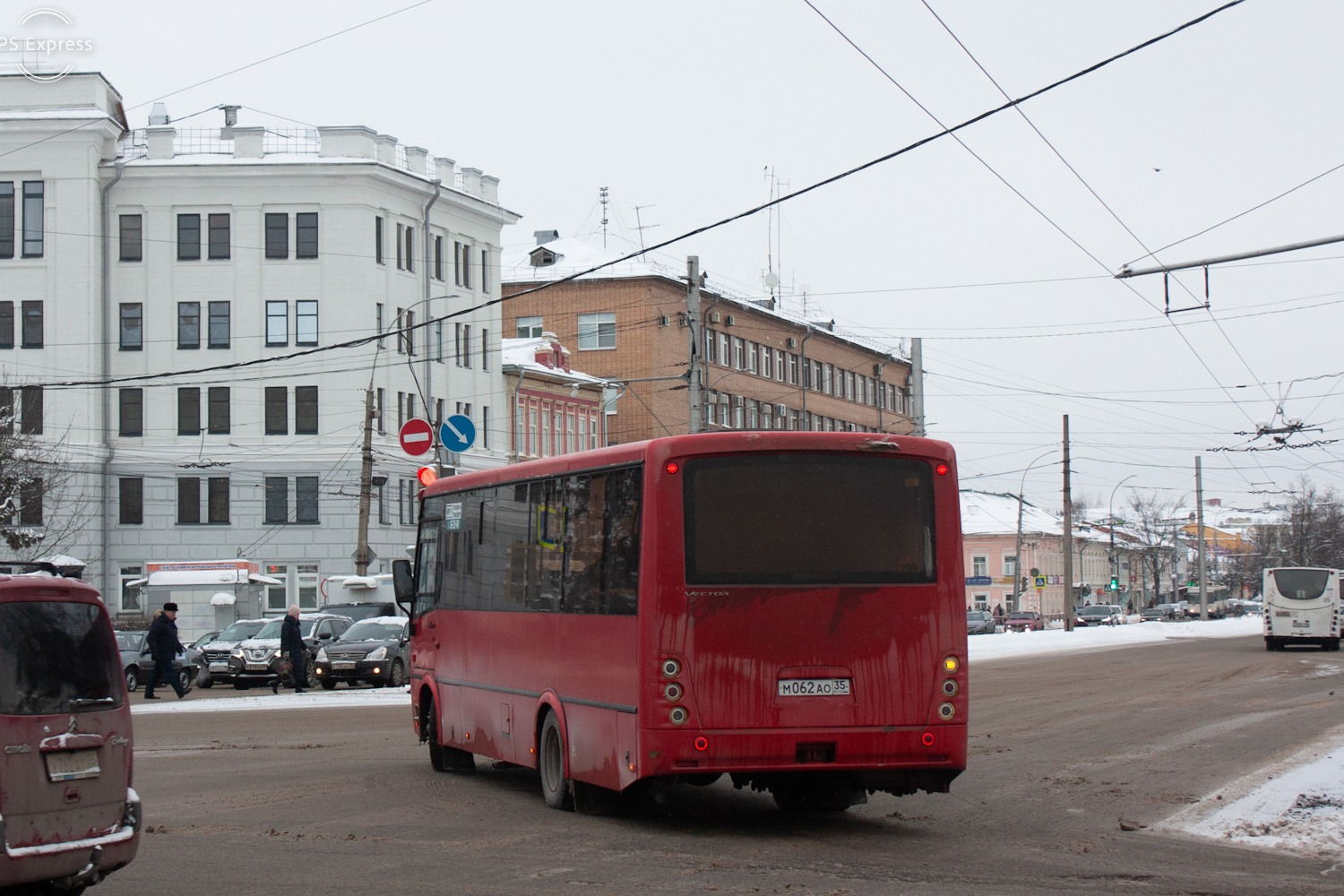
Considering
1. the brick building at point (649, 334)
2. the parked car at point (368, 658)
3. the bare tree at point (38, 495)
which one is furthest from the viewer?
the brick building at point (649, 334)

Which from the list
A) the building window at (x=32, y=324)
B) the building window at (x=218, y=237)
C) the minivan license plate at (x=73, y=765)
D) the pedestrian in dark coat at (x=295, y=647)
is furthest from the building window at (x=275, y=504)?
the minivan license plate at (x=73, y=765)

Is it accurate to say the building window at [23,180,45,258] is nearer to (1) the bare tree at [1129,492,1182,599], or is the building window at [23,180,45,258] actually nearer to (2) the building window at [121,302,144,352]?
(2) the building window at [121,302,144,352]

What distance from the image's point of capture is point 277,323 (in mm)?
61438

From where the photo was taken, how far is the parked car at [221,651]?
124ft

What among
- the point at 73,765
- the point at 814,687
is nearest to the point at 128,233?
the point at 814,687

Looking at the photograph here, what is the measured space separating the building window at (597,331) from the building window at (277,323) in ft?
68.1

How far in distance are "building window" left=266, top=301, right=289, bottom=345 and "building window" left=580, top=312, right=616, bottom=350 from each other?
68.1ft

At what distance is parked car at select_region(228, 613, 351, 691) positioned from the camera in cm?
3588

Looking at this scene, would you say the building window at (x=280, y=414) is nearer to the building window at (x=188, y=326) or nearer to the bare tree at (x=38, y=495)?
the building window at (x=188, y=326)

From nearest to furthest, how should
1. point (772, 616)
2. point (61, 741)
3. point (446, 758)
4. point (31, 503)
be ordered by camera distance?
point (61, 741)
point (772, 616)
point (446, 758)
point (31, 503)

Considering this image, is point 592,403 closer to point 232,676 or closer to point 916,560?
point 232,676

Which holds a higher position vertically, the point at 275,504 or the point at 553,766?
the point at 275,504

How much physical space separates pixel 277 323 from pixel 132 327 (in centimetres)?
500

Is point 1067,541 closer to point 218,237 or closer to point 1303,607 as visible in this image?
point 1303,607
